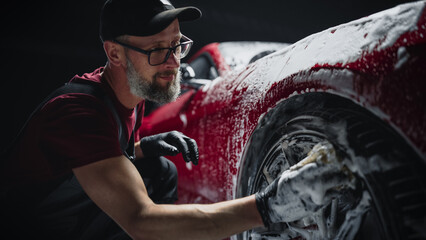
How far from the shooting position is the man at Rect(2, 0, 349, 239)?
97 centimetres

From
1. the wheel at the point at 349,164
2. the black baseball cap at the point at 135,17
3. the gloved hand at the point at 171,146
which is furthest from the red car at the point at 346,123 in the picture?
the black baseball cap at the point at 135,17

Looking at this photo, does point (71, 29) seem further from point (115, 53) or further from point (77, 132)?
point (77, 132)

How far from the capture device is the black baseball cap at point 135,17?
1243mm

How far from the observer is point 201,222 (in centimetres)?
98

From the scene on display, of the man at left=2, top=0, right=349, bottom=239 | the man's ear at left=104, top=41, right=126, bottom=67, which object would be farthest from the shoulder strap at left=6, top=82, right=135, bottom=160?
the man's ear at left=104, top=41, right=126, bottom=67

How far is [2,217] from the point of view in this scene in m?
1.27

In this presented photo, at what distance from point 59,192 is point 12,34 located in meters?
2.39

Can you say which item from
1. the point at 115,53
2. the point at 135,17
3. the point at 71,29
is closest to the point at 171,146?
the point at 115,53

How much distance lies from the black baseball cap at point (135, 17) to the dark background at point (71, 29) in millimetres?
813

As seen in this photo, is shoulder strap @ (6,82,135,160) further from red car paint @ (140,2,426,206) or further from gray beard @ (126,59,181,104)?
red car paint @ (140,2,426,206)

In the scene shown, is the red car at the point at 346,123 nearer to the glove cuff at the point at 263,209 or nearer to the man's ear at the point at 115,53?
the glove cuff at the point at 263,209

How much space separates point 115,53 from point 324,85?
821mm

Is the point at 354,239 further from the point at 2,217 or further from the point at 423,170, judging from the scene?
the point at 2,217

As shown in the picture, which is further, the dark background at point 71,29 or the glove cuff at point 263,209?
the dark background at point 71,29
